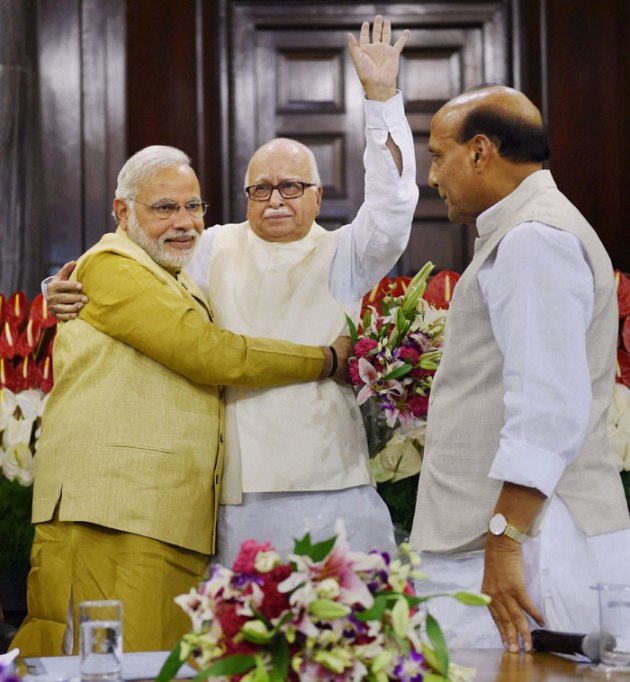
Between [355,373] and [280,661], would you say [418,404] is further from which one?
[280,661]

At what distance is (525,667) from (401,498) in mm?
1413

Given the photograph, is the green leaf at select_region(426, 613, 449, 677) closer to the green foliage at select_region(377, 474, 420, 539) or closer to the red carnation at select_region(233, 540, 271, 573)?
the red carnation at select_region(233, 540, 271, 573)

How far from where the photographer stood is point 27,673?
1.71 m

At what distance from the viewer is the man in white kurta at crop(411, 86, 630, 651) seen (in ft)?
6.67

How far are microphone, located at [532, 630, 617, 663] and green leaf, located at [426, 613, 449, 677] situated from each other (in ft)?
1.26

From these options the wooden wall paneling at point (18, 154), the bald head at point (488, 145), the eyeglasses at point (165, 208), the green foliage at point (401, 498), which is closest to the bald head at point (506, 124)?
the bald head at point (488, 145)

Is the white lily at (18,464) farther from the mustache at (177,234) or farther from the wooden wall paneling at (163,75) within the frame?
the wooden wall paneling at (163,75)

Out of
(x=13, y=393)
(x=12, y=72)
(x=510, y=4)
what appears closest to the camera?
(x=13, y=393)

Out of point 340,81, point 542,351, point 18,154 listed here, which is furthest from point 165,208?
point 340,81

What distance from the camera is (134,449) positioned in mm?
2787

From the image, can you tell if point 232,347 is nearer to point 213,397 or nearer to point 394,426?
point 213,397

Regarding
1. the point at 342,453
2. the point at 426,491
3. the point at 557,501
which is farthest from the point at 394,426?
the point at 557,501

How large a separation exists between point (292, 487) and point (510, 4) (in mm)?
3702

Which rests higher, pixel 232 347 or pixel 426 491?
pixel 232 347
